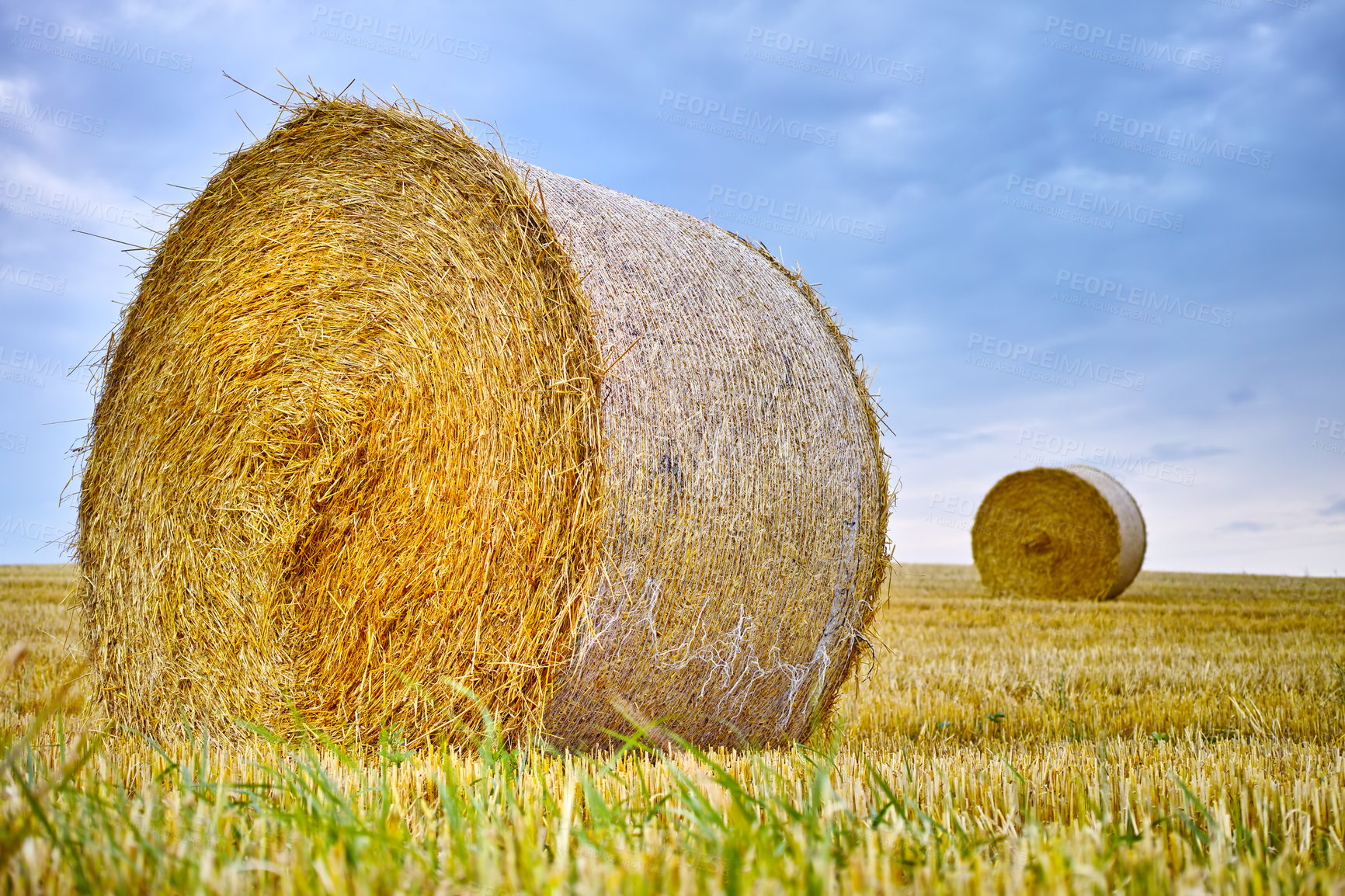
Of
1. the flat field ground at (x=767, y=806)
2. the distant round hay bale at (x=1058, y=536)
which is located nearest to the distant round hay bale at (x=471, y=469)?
the flat field ground at (x=767, y=806)

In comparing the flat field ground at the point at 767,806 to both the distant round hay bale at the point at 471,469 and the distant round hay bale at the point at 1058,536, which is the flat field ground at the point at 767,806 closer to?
the distant round hay bale at the point at 471,469

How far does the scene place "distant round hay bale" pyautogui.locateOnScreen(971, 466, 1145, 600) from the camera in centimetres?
Answer: 1263

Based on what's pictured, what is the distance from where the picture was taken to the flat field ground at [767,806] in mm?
1423

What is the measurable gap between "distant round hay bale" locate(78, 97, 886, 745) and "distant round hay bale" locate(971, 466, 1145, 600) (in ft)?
→ 31.7

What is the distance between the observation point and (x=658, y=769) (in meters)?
2.81

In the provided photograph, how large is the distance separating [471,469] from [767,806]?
1724 millimetres

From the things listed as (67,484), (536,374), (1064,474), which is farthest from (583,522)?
(1064,474)

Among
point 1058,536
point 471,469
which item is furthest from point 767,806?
point 1058,536

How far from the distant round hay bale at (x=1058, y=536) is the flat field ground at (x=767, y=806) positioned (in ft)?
23.8

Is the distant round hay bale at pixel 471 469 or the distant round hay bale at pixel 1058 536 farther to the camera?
the distant round hay bale at pixel 1058 536

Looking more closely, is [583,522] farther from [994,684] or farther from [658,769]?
[994,684]

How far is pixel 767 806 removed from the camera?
2133 mm

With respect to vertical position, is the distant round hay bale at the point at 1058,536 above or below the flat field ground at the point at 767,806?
above

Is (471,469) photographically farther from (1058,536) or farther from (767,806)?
(1058,536)
